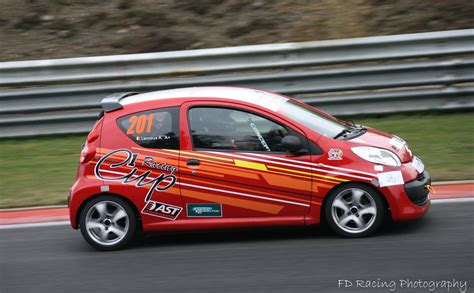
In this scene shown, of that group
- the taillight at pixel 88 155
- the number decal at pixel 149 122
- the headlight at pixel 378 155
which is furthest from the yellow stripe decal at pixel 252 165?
the taillight at pixel 88 155

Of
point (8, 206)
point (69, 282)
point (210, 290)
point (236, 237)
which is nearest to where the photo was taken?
point (210, 290)

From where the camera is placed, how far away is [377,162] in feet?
23.6

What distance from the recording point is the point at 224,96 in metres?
7.61

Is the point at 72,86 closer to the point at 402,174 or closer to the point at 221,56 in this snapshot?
the point at 221,56

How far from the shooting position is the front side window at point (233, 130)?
7.34 meters

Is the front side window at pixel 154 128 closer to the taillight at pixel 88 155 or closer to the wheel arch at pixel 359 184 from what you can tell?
the taillight at pixel 88 155

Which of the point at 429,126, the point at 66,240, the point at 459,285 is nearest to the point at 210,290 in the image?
the point at 459,285

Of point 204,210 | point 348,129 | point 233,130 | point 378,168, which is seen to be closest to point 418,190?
point 378,168

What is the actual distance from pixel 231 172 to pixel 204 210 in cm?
48

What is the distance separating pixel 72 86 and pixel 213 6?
3.61 meters

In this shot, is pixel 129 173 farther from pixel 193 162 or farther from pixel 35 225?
pixel 35 225

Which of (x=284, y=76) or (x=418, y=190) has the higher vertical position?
(x=284, y=76)

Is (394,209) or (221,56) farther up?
(221,56)

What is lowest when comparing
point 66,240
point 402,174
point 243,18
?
point 66,240
